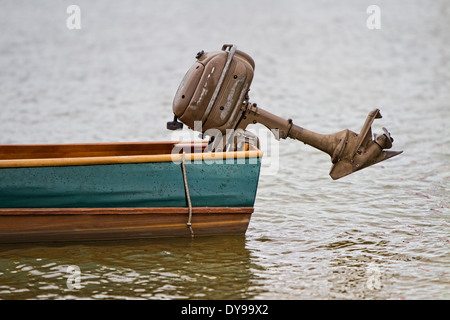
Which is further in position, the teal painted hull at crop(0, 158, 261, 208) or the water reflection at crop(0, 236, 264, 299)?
the teal painted hull at crop(0, 158, 261, 208)

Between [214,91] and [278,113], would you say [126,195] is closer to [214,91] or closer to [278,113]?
[214,91]

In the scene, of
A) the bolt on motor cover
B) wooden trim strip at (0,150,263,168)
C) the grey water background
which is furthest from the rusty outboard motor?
the grey water background

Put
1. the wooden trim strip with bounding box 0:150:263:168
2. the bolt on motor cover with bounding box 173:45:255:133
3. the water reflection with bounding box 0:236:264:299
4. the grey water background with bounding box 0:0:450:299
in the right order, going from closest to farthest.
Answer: the water reflection with bounding box 0:236:264:299 → the grey water background with bounding box 0:0:450:299 → the wooden trim strip with bounding box 0:150:263:168 → the bolt on motor cover with bounding box 173:45:255:133

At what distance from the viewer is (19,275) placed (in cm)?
639

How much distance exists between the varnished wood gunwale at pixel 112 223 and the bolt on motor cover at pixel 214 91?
789 mm

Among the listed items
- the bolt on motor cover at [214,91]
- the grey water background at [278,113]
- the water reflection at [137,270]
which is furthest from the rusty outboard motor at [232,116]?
the water reflection at [137,270]

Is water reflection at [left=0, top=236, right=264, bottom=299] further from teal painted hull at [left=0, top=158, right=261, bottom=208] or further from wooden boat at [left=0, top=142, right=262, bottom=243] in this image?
teal painted hull at [left=0, top=158, right=261, bottom=208]

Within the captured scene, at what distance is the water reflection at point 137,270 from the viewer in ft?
19.8

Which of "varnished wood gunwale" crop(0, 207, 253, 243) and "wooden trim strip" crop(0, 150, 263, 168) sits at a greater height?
"wooden trim strip" crop(0, 150, 263, 168)

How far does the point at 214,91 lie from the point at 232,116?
0.29 meters

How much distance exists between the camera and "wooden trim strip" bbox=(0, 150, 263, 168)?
6.44 m

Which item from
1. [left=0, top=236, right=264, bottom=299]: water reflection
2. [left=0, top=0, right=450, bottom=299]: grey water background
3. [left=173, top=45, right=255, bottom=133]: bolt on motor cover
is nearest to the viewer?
[left=0, top=236, right=264, bottom=299]: water reflection
